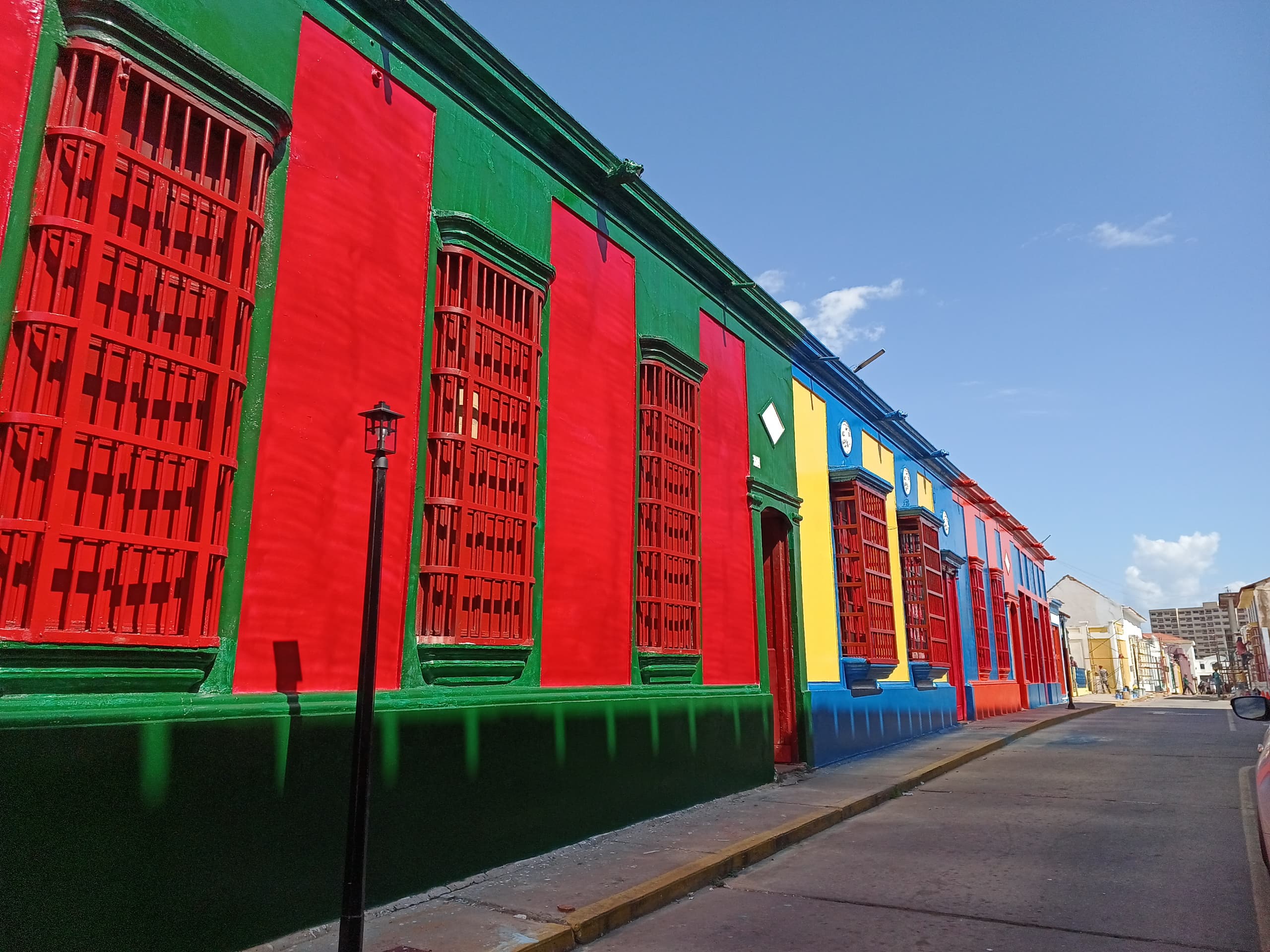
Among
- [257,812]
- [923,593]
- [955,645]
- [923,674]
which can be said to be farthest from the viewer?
[955,645]

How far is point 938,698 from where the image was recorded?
48.9ft

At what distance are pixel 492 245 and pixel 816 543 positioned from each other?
6.94 m

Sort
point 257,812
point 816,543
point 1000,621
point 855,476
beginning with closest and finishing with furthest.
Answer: point 257,812 < point 816,543 < point 855,476 < point 1000,621

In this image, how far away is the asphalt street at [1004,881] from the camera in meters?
4.00

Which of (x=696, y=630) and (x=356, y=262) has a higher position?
(x=356, y=262)

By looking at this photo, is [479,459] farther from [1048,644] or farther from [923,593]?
[1048,644]

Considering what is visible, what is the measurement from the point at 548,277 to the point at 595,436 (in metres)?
1.35

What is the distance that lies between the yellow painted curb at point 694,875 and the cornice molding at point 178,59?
14.4 feet

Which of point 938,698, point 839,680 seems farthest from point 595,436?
point 938,698

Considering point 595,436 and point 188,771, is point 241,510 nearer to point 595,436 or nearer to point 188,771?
point 188,771

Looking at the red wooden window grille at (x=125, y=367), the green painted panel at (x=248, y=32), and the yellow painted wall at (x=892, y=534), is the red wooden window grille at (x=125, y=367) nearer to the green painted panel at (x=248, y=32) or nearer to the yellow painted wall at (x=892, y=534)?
the green painted panel at (x=248, y=32)

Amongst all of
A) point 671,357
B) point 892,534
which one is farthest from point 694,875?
point 892,534

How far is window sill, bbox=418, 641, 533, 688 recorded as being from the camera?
4.99 meters

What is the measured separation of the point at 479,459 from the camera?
5.51 meters
